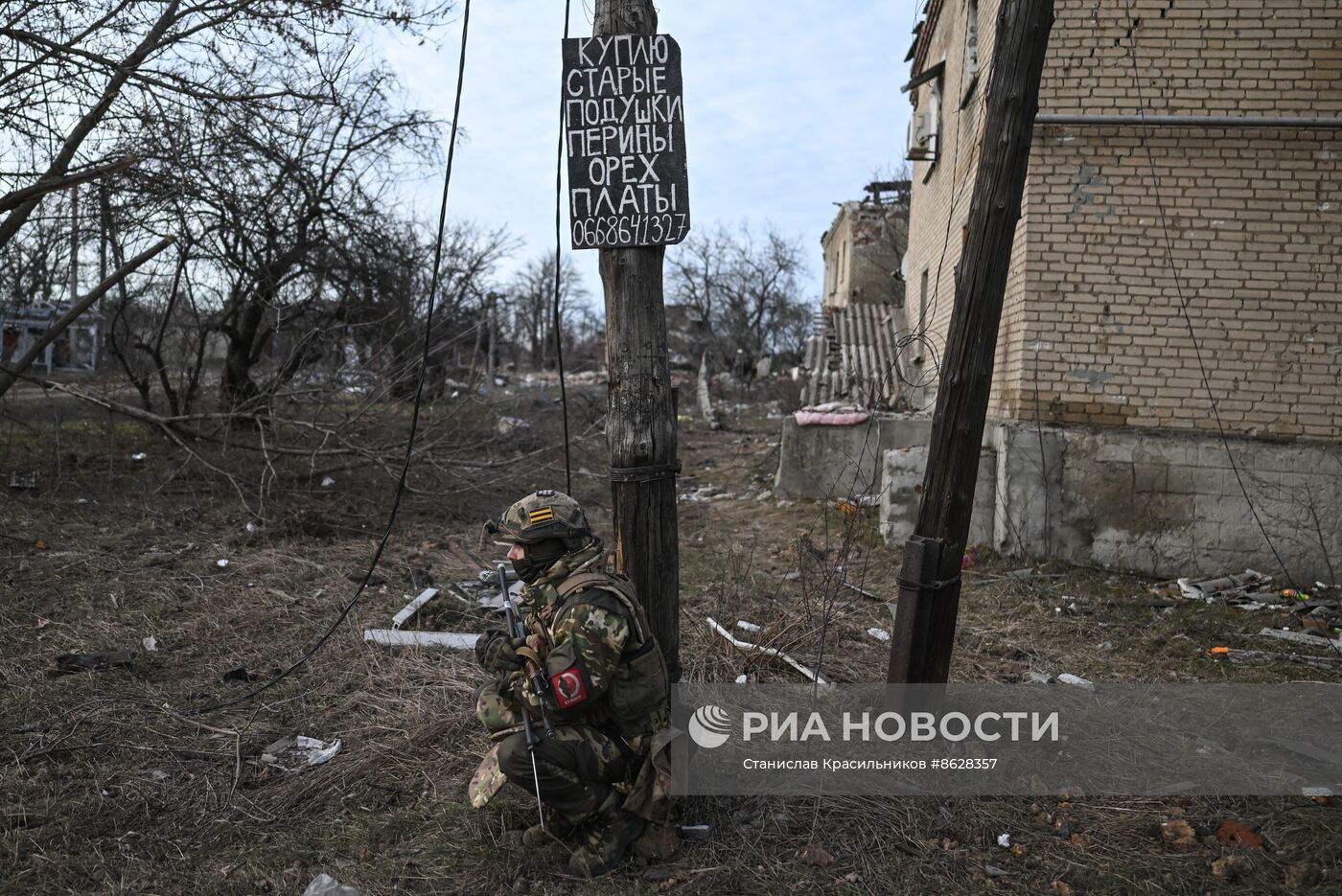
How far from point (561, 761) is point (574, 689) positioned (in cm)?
25

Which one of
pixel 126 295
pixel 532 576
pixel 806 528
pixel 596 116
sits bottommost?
pixel 806 528

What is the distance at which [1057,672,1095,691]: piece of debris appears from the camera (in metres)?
4.62

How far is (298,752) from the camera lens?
12.5ft

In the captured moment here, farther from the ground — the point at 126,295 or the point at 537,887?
the point at 126,295

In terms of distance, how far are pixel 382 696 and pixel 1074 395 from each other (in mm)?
5640

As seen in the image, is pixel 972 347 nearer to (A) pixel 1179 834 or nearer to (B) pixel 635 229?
(B) pixel 635 229

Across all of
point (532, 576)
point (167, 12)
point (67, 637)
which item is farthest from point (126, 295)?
point (532, 576)

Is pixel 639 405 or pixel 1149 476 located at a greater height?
pixel 639 405

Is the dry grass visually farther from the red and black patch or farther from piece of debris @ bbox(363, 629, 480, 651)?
the red and black patch

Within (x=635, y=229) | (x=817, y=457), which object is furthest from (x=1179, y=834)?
(x=817, y=457)

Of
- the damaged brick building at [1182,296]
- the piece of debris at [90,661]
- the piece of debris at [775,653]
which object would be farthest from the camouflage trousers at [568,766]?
the damaged brick building at [1182,296]

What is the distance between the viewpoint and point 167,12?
7.52 metres

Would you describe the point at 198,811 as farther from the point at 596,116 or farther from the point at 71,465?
the point at 71,465

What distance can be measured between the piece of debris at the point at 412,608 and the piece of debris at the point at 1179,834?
13.7 feet
